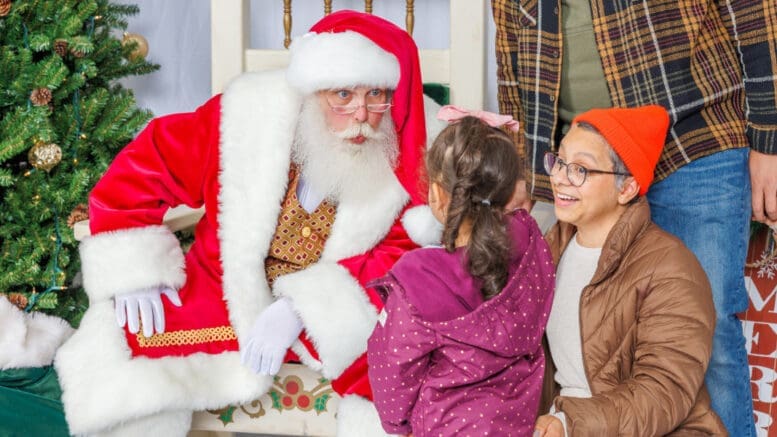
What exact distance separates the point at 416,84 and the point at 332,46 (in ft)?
0.70

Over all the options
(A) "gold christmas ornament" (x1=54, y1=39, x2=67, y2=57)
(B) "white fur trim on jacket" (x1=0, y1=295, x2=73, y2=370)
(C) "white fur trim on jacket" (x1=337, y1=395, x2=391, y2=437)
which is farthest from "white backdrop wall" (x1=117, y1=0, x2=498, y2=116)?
(C) "white fur trim on jacket" (x1=337, y1=395, x2=391, y2=437)

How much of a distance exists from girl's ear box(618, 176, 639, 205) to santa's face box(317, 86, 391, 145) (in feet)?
1.93

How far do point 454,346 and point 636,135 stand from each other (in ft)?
1.85

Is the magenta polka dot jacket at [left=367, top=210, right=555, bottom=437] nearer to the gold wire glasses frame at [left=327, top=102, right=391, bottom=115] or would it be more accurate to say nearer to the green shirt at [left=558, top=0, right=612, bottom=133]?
the green shirt at [left=558, top=0, right=612, bottom=133]

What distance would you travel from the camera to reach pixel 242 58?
2480mm

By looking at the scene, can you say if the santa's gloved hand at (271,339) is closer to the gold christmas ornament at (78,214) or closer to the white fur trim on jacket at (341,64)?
the white fur trim on jacket at (341,64)

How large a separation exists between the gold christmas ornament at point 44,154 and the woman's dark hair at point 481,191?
131cm

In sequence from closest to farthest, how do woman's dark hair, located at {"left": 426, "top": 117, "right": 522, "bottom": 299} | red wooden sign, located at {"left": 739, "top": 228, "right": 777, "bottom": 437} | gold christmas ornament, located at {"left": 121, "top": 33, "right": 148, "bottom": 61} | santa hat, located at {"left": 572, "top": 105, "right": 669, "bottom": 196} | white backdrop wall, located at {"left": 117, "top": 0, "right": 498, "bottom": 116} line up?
woman's dark hair, located at {"left": 426, "top": 117, "right": 522, "bottom": 299}
santa hat, located at {"left": 572, "top": 105, "right": 669, "bottom": 196}
red wooden sign, located at {"left": 739, "top": 228, "right": 777, "bottom": 437}
gold christmas ornament, located at {"left": 121, "top": 33, "right": 148, "bottom": 61}
white backdrop wall, located at {"left": 117, "top": 0, "right": 498, "bottom": 116}

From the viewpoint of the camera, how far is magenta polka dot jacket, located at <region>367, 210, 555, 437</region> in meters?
1.54

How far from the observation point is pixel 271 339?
1999mm

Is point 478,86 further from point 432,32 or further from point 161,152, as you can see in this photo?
point 161,152

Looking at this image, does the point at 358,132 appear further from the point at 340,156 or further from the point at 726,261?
the point at 726,261

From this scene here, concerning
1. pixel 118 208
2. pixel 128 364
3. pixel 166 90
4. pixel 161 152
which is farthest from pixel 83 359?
pixel 166 90

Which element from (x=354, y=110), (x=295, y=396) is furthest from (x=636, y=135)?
(x=295, y=396)
